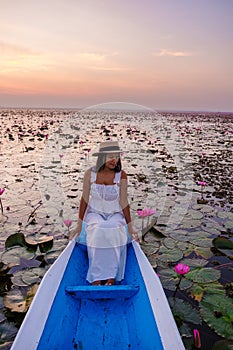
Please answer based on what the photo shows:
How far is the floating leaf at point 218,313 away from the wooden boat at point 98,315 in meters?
0.73

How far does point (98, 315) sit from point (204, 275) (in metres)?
1.38

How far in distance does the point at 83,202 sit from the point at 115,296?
108 cm

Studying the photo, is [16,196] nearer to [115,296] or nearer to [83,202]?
[83,202]

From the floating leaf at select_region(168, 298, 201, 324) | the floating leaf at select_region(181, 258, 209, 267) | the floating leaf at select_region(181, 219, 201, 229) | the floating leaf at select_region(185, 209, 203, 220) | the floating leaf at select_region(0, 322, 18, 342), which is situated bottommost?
the floating leaf at select_region(0, 322, 18, 342)

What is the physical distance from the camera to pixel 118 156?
2.97 meters

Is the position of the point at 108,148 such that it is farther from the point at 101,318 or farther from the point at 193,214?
the point at 193,214

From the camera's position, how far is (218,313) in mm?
2592

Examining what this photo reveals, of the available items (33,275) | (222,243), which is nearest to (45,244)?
(33,275)

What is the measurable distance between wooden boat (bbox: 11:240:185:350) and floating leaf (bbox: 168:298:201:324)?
51 centimetres

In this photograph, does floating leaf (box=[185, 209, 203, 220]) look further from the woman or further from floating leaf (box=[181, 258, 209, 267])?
the woman

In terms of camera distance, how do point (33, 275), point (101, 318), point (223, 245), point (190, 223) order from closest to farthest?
point (101, 318), point (33, 275), point (223, 245), point (190, 223)

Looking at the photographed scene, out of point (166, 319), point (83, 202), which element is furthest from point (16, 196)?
point (166, 319)

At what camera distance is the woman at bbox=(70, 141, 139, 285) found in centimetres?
275

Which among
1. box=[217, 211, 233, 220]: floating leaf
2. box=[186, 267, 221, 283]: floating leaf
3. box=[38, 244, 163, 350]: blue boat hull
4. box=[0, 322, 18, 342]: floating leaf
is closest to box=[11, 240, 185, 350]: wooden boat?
box=[38, 244, 163, 350]: blue boat hull
